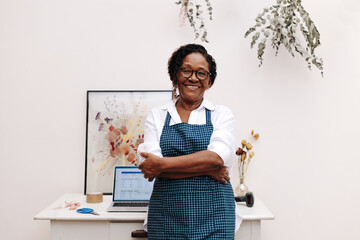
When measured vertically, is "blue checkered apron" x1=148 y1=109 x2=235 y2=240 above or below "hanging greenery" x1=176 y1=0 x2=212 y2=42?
below

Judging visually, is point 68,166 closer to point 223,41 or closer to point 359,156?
point 223,41

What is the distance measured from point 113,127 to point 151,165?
97 centimetres

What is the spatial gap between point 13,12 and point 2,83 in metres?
0.48

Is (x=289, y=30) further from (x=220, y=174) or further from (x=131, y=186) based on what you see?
(x=131, y=186)

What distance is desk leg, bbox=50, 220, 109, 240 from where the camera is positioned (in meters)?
1.91

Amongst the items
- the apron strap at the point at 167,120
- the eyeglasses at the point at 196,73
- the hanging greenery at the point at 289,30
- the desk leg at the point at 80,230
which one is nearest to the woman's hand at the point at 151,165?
the apron strap at the point at 167,120

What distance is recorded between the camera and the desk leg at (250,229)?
192 cm

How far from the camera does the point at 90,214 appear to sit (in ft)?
6.30

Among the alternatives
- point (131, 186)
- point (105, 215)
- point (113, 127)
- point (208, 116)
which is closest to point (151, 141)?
point (208, 116)

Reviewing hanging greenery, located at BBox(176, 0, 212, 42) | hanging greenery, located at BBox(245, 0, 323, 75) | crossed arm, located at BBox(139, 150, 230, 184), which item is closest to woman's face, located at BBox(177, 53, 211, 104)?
crossed arm, located at BBox(139, 150, 230, 184)

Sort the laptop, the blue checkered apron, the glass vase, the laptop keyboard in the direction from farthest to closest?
the glass vase, the laptop, the laptop keyboard, the blue checkered apron

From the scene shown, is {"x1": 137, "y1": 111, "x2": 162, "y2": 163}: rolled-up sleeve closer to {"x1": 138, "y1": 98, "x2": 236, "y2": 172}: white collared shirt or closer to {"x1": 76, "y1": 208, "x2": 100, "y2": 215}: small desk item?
{"x1": 138, "y1": 98, "x2": 236, "y2": 172}: white collared shirt

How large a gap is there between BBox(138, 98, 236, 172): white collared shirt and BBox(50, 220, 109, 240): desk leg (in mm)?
565

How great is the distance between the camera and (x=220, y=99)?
242 centimetres
